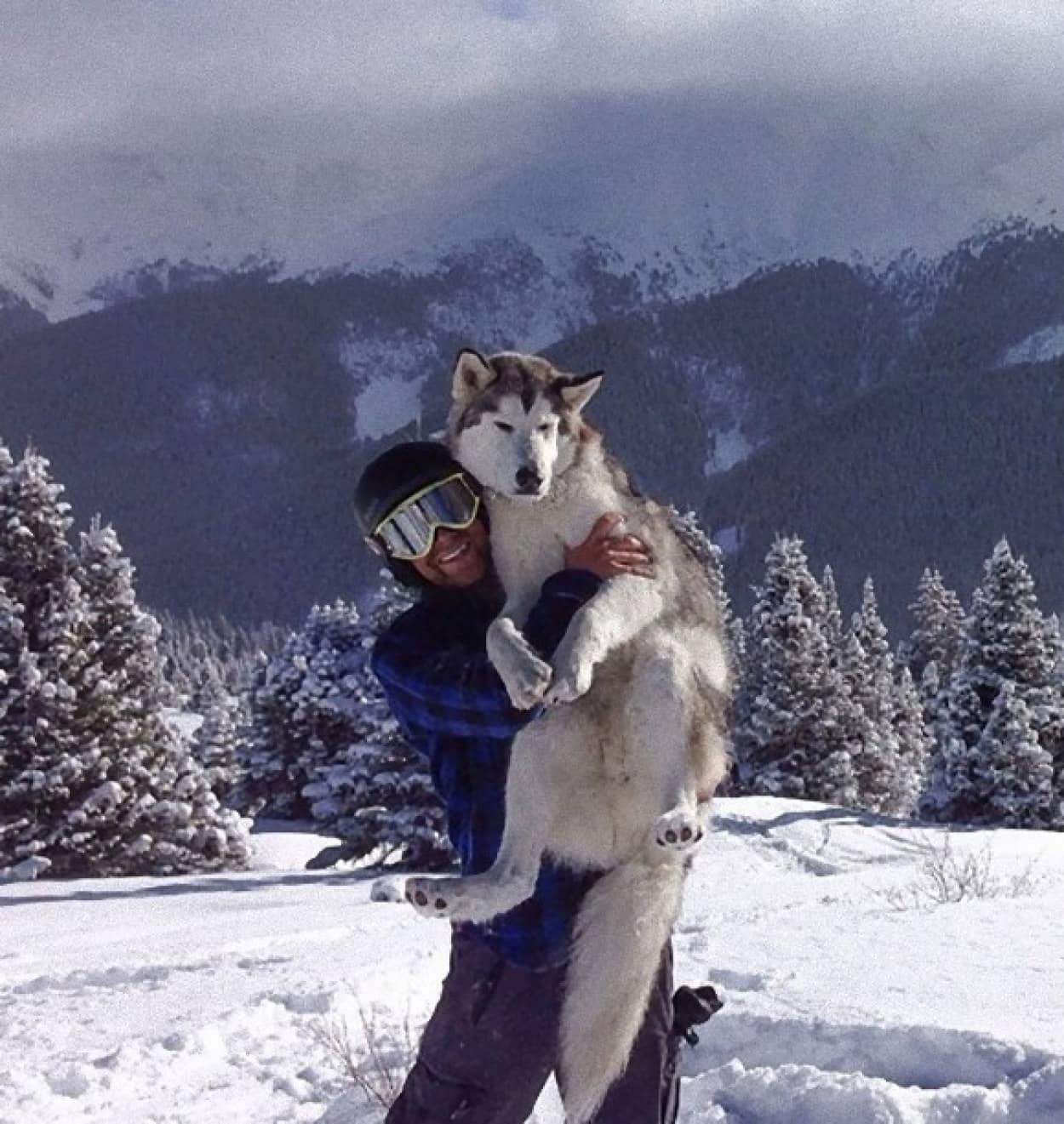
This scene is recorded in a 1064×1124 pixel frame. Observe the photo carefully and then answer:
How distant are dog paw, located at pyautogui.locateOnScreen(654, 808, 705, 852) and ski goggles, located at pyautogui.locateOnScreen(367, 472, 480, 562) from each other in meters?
0.89

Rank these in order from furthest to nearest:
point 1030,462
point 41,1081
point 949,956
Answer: point 1030,462
point 949,956
point 41,1081

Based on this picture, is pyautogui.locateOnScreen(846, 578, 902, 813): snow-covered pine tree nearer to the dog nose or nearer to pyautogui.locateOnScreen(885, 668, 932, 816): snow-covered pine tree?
pyautogui.locateOnScreen(885, 668, 932, 816): snow-covered pine tree

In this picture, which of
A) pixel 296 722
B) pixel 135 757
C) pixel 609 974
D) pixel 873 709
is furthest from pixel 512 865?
pixel 873 709

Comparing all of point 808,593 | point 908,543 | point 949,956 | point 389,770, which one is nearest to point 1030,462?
point 908,543

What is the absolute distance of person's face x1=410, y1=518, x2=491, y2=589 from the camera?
3330 millimetres

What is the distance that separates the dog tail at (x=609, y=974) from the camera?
3.21m

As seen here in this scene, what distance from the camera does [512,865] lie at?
3.21 m

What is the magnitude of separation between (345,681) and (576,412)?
96.5ft

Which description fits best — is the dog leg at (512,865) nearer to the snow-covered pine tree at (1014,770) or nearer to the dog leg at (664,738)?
the dog leg at (664,738)

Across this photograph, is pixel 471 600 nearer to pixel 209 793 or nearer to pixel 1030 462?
pixel 209 793

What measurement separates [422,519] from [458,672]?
0.40 meters

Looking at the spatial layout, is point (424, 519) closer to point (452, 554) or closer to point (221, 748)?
point (452, 554)

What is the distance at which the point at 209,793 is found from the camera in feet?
75.5

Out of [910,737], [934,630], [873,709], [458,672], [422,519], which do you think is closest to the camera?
[458,672]
